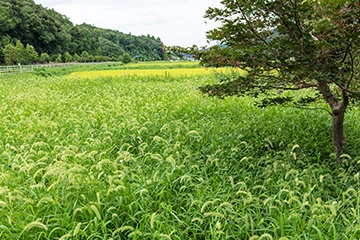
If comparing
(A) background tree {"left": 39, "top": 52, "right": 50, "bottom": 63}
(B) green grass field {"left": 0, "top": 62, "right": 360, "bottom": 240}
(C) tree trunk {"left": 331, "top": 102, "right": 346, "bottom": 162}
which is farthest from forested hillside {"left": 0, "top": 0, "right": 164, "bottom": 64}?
(C) tree trunk {"left": 331, "top": 102, "right": 346, "bottom": 162}

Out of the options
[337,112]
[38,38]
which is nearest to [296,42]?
[337,112]

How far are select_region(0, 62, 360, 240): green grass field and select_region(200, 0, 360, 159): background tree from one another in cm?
84

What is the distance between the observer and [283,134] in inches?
209

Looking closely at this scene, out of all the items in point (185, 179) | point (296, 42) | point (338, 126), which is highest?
point (296, 42)

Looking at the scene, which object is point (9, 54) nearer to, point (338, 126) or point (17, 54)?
point (17, 54)

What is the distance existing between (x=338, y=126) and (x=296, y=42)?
1458mm

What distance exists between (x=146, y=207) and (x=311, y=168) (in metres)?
2.17

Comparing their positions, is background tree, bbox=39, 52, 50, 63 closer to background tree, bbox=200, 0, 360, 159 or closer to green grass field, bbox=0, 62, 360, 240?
green grass field, bbox=0, 62, 360, 240

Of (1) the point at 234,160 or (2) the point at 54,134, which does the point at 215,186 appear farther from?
(2) the point at 54,134

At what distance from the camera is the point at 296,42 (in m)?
3.71

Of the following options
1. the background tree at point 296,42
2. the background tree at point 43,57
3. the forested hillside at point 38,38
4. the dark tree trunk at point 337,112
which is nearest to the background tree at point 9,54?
the forested hillside at point 38,38

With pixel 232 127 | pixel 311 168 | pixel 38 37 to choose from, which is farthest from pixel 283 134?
pixel 38 37

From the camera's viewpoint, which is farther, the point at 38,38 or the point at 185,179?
the point at 38,38

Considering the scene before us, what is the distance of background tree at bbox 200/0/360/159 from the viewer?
3281mm
